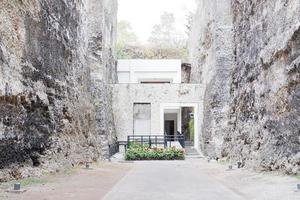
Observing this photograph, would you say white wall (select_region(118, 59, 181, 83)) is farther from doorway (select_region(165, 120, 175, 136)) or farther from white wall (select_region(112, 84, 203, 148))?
white wall (select_region(112, 84, 203, 148))

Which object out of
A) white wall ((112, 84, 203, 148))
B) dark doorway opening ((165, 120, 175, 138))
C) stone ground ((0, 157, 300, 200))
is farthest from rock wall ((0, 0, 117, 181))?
dark doorway opening ((165, 120, 175, 138))

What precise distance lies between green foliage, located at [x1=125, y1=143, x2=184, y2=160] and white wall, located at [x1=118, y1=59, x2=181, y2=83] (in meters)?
12.7

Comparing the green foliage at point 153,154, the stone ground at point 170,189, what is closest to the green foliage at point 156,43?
the green foliage at point 153,154

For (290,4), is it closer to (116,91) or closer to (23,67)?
(23,67)

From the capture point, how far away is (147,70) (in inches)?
1331

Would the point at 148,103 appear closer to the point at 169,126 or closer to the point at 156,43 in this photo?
the point at 169,126

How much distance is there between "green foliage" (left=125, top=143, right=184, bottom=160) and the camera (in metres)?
21.0

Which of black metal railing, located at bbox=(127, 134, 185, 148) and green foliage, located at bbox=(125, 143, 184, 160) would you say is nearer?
green foliage, located at bbox=(125, 143, 184, 160)

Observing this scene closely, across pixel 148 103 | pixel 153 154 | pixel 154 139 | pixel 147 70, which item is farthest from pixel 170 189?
pixel 147 70

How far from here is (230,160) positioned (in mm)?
15086

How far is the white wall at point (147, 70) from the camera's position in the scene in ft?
111

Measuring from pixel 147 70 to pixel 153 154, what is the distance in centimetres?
1349

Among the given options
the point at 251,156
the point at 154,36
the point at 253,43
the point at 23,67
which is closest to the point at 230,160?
the point at 251,156

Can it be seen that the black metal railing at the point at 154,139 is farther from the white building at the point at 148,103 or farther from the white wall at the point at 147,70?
the white wall at the point at 147,70
